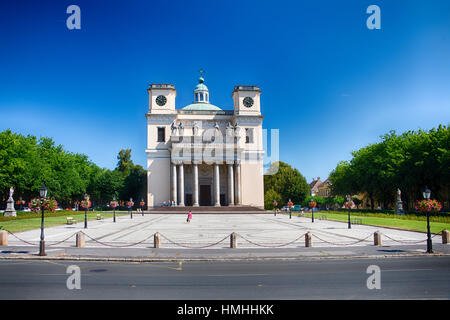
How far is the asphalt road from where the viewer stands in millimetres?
Result: 9289

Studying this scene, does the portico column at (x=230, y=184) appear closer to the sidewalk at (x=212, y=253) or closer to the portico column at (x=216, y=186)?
the portico column at (x=216, y=186)

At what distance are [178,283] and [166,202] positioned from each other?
63.0m

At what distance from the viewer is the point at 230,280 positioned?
11.2 meters

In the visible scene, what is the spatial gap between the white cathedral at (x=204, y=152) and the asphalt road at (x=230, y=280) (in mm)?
55856

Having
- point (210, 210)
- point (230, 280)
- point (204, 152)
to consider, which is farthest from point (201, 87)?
point (230, 280)

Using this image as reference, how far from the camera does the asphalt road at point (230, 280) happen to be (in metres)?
9.29

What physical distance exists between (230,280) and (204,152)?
6177 cm

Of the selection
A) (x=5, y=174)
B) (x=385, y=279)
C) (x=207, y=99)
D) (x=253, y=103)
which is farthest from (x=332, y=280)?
(x=207, y=99)

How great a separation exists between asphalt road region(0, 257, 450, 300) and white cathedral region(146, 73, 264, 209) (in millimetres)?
55856

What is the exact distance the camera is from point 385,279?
11.2 meters

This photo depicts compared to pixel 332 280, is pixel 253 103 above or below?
above

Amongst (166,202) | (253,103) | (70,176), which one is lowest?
(166,202)

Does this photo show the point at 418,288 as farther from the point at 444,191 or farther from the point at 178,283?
the point at 444,191

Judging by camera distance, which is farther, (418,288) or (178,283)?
(178,283)
